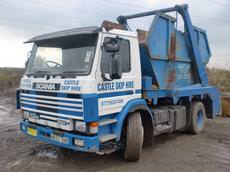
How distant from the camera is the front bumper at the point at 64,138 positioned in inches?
187

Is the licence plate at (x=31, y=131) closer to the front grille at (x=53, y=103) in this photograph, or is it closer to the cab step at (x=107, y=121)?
the front grille at (x=53, y=103)

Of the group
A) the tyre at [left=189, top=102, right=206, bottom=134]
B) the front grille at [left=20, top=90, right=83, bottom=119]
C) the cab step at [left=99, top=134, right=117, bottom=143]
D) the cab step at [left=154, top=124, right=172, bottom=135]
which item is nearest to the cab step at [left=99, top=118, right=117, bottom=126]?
the cab step at [left=99, top=134, right=117, bottom=143]

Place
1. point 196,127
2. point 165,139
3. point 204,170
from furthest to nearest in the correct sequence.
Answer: point 196,127
point 165,139
point 204,170

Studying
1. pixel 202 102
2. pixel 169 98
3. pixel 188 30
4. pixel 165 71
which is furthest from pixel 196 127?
pixel 188 30

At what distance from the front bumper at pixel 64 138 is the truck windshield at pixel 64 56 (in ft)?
3.57

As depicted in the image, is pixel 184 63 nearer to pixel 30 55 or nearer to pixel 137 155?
pixel 137 155

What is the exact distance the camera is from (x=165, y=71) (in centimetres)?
701

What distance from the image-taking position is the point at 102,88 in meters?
4.98

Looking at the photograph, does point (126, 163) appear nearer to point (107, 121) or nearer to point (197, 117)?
point (107, 121)

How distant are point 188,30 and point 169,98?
6.94ft

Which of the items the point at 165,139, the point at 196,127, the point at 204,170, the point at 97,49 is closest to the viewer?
the point at 97,49

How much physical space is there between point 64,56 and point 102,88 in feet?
3.40

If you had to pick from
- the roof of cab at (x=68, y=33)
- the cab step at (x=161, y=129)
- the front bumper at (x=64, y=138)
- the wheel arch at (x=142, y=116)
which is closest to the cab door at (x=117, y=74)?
the wheel arch at (x=142, y=116)

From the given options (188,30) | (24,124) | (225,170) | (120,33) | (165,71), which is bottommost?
(225,170)
